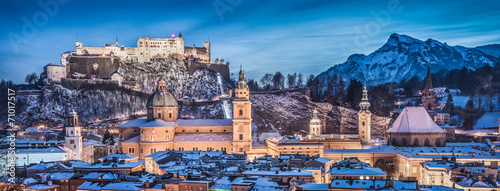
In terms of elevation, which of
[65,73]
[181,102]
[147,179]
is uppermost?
[65,73]

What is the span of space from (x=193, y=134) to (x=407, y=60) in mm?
96519

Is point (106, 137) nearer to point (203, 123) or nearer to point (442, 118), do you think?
point (203, 123)

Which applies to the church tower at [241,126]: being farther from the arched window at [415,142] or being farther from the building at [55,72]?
the building at [55,72]

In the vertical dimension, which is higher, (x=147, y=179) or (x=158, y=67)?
(x=158, y=67)

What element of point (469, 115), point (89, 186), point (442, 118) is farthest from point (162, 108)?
point (469, 115)

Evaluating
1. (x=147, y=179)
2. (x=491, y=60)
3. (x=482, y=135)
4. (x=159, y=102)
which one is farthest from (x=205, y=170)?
(x=491, y=60)

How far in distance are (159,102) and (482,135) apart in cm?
4460

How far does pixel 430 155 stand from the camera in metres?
49.4

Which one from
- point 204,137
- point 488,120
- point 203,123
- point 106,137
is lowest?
point 106,137

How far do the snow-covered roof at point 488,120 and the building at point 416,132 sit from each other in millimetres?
21397

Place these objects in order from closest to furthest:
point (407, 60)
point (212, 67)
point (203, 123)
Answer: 1. point (203, 123)
2. point (212, 67)
3. point (407, 60)

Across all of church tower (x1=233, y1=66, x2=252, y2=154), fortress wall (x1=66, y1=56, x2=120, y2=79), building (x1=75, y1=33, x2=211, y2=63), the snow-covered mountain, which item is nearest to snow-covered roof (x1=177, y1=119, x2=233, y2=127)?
church tower (x1=233, y1=66, x2=252, y2=154)

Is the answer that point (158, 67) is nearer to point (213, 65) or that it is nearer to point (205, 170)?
point (213, 65)

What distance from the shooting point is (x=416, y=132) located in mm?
56031
